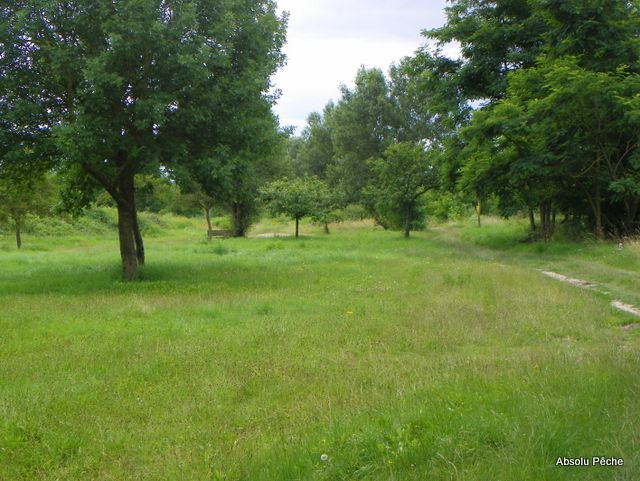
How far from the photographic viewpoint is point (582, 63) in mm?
20734

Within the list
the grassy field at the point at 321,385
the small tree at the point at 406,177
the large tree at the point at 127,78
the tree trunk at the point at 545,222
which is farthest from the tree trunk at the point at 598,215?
the large tree at the point at 127,78

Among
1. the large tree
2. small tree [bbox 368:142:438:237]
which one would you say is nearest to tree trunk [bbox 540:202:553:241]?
small tree [bbox 368:142:438:237]

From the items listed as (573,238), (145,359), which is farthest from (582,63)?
(145,359)

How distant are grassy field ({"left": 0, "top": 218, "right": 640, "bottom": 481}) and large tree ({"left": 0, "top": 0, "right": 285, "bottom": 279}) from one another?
403 centimetres

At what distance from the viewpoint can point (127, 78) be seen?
12.7 meters

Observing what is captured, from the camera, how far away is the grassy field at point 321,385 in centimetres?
368

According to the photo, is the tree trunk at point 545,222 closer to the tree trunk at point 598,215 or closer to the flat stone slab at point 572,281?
the tree trunk at point 598,215

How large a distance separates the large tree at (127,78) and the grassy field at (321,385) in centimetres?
403

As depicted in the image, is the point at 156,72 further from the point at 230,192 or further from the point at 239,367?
the point at 239,367

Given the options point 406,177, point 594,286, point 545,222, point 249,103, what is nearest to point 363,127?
point 406,177

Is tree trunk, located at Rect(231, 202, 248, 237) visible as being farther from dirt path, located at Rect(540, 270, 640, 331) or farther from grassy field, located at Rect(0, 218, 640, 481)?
grassy field, located at Rect(0, 218, 640, 481)

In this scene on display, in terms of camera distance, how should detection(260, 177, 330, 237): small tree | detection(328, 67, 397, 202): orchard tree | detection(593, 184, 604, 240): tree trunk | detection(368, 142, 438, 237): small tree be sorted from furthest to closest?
1. detection(328, 67, 397, 202): orchard tree
2. detection(260, 177, 330, 237): small tree
3. detection(368, 142, 438, 237): small tree
4. detection(593, 184, 604, 240): tree trunk

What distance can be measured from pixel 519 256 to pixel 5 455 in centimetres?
1905

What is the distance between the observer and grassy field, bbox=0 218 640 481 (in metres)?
3.68
